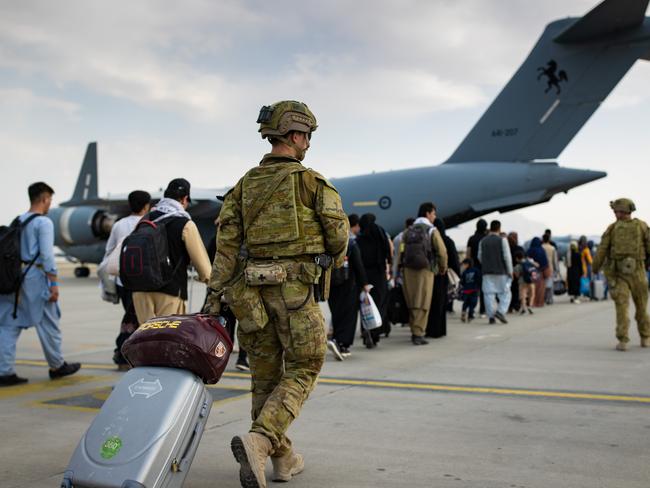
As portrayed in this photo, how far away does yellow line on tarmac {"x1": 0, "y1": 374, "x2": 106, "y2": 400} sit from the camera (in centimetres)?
580

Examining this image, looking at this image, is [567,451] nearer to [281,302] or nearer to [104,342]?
[281,302]

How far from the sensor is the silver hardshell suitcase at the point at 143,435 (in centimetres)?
258

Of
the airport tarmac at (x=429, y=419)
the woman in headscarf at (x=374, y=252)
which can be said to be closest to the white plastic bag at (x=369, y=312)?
the airport tarmac at (x=429, y=419)

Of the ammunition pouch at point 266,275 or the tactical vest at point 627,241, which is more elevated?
the tactical vest at point 627,241

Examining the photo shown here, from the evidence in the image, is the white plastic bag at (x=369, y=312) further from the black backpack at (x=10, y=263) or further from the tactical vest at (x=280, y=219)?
the tactical vest at (x=280, y=219)

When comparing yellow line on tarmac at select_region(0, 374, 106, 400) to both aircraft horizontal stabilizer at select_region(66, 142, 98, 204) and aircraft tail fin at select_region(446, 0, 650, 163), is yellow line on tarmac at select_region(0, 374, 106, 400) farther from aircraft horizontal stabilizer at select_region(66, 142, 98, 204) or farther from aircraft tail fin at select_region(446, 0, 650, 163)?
aircraft horizontal stabilizer at select_region(66, 142, 98, 204)

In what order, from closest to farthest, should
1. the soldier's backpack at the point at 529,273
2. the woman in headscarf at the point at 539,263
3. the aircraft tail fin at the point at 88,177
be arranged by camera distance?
the soldier's backpack at the point at 529,273
the woman in headscarf at the point at 539,263
the aircraft tail fin at the point at 88,177

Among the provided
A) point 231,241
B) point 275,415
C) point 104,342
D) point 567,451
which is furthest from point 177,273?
point 104,342

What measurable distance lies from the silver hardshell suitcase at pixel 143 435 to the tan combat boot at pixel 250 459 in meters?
0.19

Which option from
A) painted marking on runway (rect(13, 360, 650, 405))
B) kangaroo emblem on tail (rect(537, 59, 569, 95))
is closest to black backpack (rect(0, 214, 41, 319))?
painted marking on runway (rect(13, 360, 650, 405))

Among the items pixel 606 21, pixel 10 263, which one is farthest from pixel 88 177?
pixel 10 263

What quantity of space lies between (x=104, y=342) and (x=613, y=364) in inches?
253

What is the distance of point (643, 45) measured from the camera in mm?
15461

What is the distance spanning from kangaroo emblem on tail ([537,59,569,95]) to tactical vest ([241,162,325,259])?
14.6m
